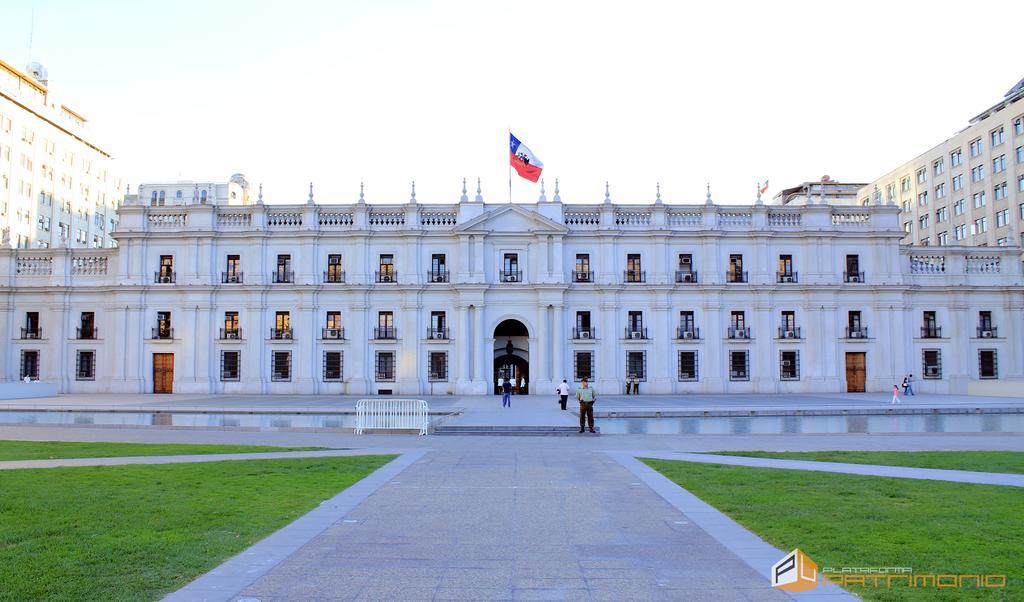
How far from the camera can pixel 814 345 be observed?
5103cm

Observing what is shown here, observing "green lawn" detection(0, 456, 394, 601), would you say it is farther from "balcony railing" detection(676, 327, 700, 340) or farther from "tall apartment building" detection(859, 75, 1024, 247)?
"tall apartment building" detection(859, 75, 1024, 247)

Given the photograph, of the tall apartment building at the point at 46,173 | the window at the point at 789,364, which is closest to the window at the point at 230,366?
the tall apartment building at the point at 46,173

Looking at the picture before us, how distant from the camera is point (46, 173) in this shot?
72.8m

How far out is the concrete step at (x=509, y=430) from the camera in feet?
81.9

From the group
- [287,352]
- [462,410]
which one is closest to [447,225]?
[287,352]

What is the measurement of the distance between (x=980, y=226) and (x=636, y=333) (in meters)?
35.5

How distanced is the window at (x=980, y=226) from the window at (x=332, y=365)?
5329 centimetres

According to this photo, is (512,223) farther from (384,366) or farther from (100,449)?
(100,449)

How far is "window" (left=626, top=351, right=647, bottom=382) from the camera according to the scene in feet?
166

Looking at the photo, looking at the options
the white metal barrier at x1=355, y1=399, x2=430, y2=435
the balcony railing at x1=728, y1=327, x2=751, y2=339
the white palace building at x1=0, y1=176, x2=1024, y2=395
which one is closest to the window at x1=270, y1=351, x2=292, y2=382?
the white palace building at x1=0, y1=176, x2=1024, y2=395

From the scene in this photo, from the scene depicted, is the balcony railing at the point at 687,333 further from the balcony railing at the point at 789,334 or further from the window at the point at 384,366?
the window at the point at 384,366

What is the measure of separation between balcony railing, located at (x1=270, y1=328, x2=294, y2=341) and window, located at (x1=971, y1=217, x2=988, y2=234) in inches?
2209

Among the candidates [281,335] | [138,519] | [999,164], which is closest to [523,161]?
[281,335]

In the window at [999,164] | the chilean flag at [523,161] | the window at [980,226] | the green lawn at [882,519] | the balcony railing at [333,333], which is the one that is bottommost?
the green lawn at [882,519]
